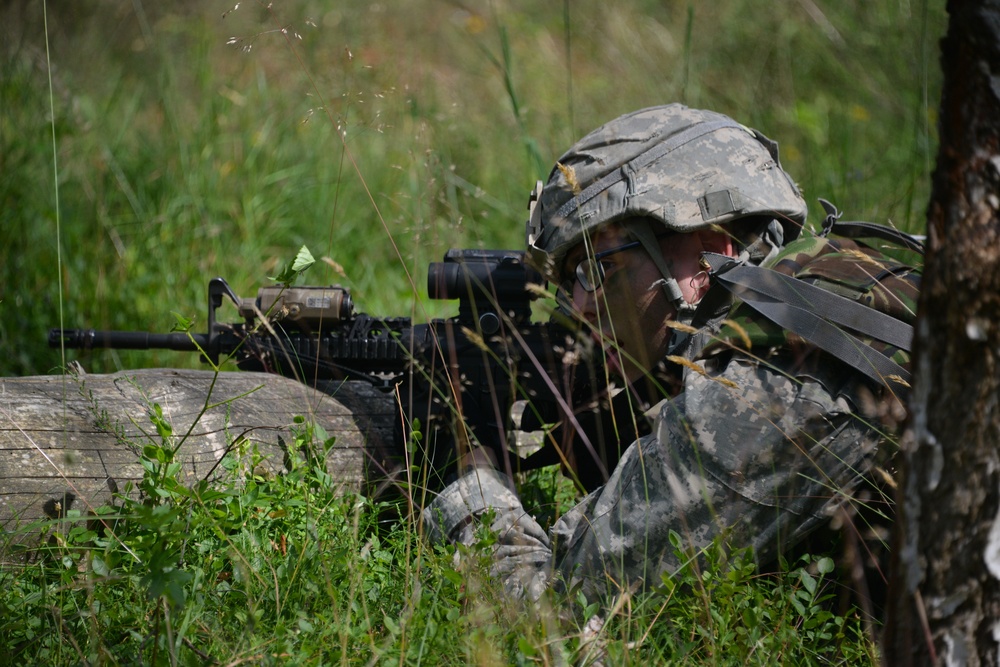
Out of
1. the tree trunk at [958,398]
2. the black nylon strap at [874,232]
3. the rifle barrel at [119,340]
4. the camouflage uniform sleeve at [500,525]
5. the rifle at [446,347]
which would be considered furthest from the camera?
the rifle barrel at [119,340]

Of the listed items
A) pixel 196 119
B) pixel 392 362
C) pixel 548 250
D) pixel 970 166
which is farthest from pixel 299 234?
pixel 970 166

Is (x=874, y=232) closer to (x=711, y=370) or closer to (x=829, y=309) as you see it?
(x=829, y=309)

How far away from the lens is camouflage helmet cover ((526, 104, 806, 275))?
8.77 ft

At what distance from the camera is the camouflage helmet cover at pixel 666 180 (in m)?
2.67

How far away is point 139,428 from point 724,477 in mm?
1567

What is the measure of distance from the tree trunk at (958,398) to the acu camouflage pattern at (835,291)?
659 millimetres

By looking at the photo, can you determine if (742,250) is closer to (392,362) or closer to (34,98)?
(392,362)

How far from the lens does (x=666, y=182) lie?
2.70m

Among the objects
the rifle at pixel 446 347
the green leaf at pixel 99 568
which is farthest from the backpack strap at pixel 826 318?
the green leaf at pixel 99 568

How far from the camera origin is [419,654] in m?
1.82

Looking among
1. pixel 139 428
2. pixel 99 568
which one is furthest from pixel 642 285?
pixel 99 568

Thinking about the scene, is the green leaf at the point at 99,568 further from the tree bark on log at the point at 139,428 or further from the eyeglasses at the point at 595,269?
the eyeglasses at the point at 595,269

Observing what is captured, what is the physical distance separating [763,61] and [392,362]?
473cm

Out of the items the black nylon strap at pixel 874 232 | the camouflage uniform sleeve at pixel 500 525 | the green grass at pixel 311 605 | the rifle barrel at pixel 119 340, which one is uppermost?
the black nylon strap at pixel 874 232
